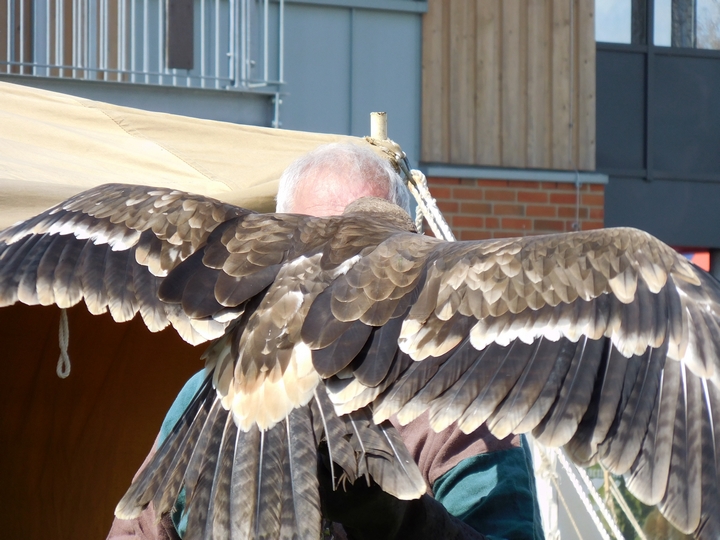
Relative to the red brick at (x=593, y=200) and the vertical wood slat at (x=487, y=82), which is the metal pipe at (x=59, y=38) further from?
the red brick at (x=593, y=200)

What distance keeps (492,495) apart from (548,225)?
203 inches

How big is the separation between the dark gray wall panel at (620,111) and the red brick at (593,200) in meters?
0.47

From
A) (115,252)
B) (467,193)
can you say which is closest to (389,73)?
(467,193)

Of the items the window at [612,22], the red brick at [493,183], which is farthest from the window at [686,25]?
the red brick at [493,183]

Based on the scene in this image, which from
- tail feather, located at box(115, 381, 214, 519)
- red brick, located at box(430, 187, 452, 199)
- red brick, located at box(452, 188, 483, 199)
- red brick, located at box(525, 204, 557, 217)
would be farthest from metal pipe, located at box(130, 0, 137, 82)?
tail feather, located at box(115, 381, 214, 519)

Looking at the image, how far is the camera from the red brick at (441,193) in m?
6.91

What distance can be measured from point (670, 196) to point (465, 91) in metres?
2.01

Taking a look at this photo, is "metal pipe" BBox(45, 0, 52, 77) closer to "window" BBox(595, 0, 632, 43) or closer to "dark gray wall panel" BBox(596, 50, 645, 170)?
"dark gray wall panel" BBox(596, 50, 645, 170)

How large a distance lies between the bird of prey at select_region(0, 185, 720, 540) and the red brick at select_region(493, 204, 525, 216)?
15.9ft

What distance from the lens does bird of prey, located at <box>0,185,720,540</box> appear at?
180cm

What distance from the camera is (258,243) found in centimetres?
223

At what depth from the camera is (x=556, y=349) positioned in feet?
6.32

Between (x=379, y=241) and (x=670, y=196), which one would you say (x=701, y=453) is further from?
(x=670, y=196)

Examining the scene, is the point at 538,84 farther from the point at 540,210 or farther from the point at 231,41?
the point at 231,41
